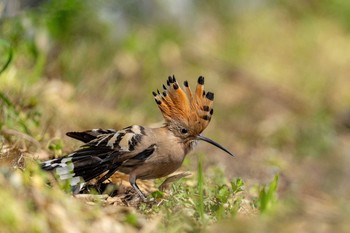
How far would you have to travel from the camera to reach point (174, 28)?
10.3 metres

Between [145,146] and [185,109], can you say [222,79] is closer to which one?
[185,109]

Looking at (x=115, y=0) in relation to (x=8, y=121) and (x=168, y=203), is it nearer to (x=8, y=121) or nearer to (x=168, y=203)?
(x=8, y=121)

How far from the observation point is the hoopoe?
13.6 ft

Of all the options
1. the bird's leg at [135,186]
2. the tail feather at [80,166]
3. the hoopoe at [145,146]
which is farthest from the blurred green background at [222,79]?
the bird's leg at [135,186]

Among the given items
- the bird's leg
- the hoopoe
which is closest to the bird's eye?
the hoopoe

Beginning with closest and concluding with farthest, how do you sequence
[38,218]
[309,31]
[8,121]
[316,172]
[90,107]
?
[38,218] < [8,121] < [90,107] < [316,172] < [309,31]

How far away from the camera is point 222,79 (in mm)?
9586

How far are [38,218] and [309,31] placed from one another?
8.83 metres

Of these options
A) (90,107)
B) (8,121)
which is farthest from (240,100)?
(8,121)

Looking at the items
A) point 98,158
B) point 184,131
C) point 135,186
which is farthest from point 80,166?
point 184,131

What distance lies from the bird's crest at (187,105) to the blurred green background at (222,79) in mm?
601

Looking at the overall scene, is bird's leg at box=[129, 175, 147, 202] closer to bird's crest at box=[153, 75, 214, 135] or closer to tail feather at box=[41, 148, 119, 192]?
tail feather at box=[41, 148, 119, 192]

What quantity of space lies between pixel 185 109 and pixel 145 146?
0.33 metres

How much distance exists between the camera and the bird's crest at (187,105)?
430 cm
